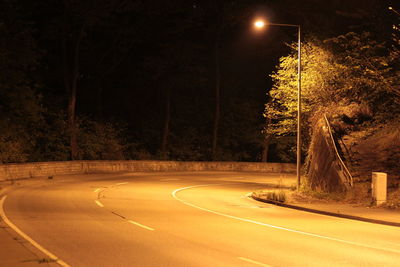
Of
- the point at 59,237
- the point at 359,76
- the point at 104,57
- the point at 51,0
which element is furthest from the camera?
the point at 104,57

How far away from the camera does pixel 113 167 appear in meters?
42.3

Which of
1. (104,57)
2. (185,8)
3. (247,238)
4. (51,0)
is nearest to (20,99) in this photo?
(51,0)

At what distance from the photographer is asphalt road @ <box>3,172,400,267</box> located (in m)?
10.7

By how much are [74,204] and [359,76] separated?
1568 centimetres

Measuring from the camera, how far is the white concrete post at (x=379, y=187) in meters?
20.1

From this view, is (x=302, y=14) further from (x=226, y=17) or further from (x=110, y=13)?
(x=110, y=13)

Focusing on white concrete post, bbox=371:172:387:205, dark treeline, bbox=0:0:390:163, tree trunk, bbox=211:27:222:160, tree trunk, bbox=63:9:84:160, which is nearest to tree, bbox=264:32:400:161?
white concrete post, bbox=371:172:387:205

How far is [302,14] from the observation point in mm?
53906

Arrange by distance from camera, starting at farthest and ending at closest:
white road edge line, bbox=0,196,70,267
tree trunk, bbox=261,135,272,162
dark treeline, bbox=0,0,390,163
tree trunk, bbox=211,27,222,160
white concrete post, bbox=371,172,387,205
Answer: tree trunk, bbox=261,135,272,162 < tree trunk, bbox=211,27,222,160 < dark treeline, bbox=0,0,390,163 < white concrete post, bbox=371,172,387,205 < white road edge line, bbox=0,196,70,267

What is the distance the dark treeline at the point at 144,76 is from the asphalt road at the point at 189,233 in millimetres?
20513

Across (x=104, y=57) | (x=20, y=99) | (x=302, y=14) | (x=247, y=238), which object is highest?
(x=302, y=14)

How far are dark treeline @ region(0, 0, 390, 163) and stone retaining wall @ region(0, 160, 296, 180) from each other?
3.38m

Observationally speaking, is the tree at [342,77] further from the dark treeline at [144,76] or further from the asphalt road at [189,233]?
the asphalt road at [189,233]

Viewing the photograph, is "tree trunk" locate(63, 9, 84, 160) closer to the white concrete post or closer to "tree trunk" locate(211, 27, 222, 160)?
"tree trunk" locate(211, 27, 222, 160)
